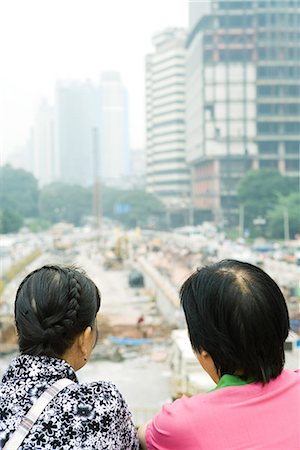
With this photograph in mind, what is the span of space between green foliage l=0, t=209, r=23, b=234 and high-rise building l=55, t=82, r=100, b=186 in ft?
3.83

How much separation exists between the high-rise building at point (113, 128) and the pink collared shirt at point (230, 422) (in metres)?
9.61

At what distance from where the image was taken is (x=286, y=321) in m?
0.34

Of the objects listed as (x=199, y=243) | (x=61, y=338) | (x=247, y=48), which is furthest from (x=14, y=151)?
(x=61, y=338)

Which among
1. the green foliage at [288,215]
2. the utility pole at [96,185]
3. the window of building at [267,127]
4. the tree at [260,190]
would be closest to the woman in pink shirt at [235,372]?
the green foliage at [288,215]

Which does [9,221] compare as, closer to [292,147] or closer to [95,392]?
[292,147]

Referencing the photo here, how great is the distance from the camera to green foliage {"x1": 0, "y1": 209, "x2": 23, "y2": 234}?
822cm

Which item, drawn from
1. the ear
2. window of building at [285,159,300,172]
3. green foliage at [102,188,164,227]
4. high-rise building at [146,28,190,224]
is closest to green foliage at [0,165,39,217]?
green foliage at [102,188,164,227]

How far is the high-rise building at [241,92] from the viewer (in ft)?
29.6

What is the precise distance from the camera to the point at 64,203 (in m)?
9.84

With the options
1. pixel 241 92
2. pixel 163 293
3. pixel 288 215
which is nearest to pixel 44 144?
pixel 241 92

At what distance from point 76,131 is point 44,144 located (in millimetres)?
566

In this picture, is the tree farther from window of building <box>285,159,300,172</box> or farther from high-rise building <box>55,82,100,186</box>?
high-rise building <box>55,82,100,186</box>

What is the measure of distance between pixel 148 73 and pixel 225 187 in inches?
88.0

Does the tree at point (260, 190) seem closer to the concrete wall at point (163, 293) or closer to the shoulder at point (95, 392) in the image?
the concrete wall at point (163, 293)
